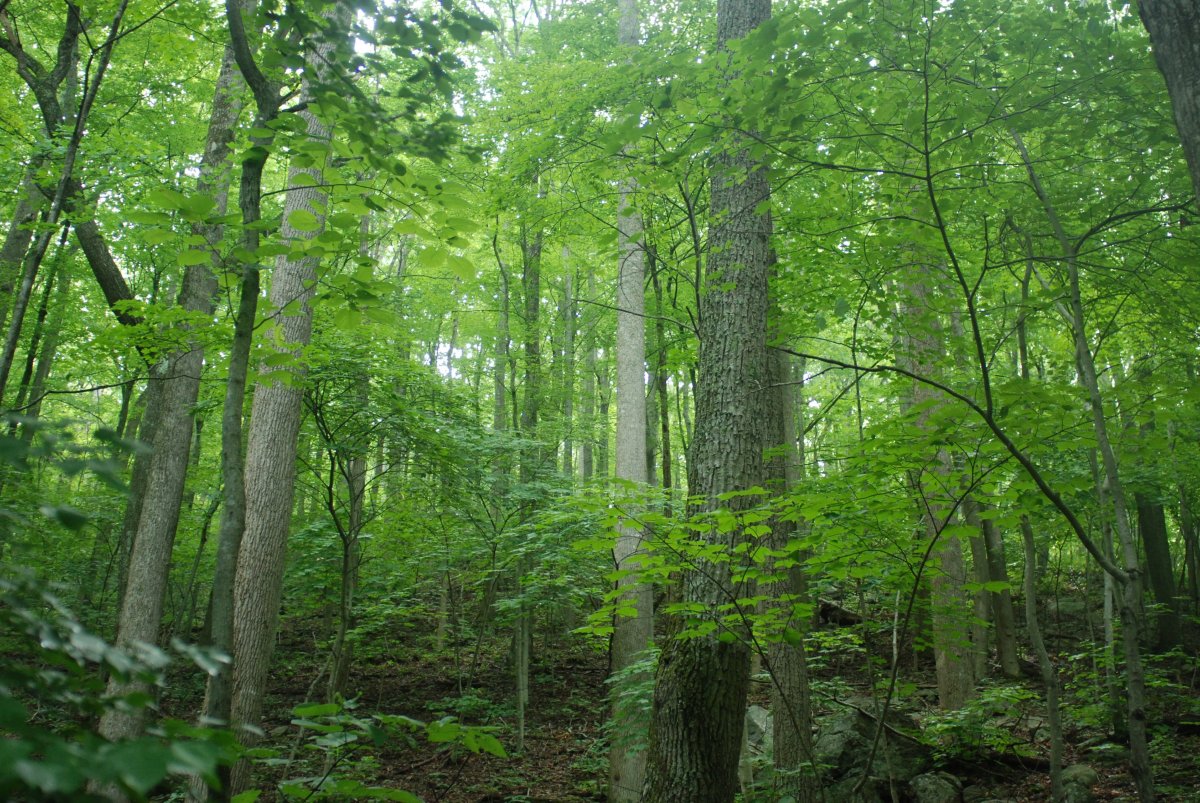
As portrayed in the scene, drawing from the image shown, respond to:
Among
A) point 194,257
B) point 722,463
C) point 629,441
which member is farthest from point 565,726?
point 194,257

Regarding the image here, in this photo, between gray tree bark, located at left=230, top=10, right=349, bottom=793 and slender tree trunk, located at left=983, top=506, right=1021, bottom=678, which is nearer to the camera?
gray tree bark, located at left=230, top=10, right=349, bottom=793

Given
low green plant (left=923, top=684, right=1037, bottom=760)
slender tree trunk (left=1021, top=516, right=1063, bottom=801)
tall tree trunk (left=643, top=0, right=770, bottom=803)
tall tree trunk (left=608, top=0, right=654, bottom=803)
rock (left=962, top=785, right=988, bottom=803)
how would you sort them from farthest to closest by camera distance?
tall tree trunk (left=608, top=0, right=654, bottom=803), low green plant (left=923, top=684, right=1037, bottom=760), rock (left=962, top=785, right=988, bottom=803), slender tree trunk (left=1021, top=516, right=1063, bottom=801), tall tree trunk (left=643, top=0, right=770, bottom=803)

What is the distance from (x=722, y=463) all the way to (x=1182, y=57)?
277 cm

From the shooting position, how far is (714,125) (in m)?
3.53

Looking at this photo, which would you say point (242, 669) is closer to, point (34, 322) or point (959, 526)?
point (959, 526)

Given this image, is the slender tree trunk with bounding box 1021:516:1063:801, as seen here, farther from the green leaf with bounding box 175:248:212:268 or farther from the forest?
the green leaf with bounding box 175:248:212:268

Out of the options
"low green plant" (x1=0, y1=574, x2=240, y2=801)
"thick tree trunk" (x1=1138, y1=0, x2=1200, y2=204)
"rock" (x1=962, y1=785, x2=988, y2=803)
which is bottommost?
"rock" (x1=962, y1=785, x2=988, y2=803)

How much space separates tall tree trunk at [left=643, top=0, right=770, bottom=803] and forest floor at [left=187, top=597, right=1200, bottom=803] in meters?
1.73

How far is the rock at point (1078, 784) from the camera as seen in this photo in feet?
18.2

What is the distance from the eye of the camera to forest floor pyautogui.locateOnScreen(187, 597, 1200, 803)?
6582mm

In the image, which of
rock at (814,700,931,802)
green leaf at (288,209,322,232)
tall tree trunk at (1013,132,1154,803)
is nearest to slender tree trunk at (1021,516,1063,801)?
tall tree trunk at (1013,132,1154,803)

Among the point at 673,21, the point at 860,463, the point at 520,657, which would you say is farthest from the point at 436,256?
the point at 673,21

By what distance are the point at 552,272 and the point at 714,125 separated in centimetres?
1149

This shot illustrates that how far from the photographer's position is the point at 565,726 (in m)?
10.2
